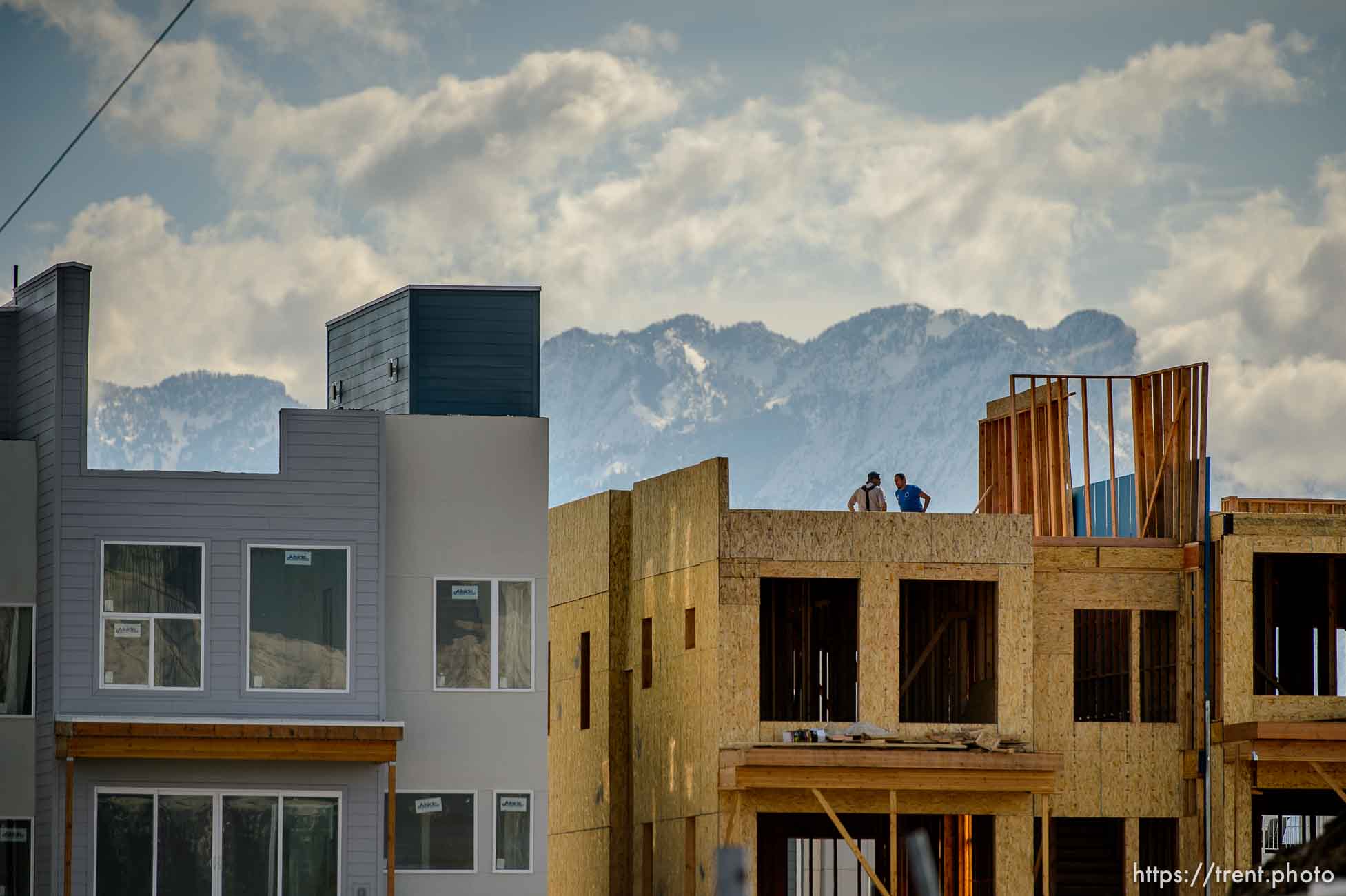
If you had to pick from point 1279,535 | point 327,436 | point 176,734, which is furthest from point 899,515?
point 176,734

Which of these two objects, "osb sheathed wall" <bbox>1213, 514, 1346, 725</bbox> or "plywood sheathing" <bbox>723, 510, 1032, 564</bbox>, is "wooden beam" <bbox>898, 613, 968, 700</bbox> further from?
"osb sheathed wall" <bbox>1213, 514, 1346, 725</bbox>

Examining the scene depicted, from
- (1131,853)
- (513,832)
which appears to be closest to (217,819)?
(513,832)

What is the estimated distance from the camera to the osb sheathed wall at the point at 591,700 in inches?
1500

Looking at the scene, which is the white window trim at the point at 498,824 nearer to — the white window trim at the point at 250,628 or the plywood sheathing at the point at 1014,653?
the white window trim at the point at 250,628

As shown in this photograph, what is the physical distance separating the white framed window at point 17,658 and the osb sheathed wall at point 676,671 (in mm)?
9594

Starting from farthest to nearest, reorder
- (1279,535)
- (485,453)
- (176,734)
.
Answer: (1279,535), (485,453), (176,734)

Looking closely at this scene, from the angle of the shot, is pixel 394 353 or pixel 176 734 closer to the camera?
pixel 176 734

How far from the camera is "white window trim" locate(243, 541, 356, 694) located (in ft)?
103

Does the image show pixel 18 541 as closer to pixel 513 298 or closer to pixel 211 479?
pixel 211 479

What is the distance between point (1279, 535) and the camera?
116ft

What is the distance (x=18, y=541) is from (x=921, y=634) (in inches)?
551

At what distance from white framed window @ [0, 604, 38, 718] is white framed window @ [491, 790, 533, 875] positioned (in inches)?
257

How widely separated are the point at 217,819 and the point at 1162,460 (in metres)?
15.9

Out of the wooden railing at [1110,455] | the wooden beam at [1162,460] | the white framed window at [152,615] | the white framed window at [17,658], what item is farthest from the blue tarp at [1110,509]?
the white framed window at [17,658]
